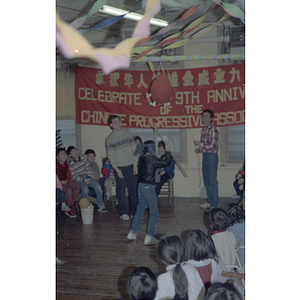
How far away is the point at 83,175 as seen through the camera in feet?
14.5

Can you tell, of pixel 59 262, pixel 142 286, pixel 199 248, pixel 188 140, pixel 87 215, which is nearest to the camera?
pixel 142 286

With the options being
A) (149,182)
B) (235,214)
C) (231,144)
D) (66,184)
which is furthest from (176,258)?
(231,144)

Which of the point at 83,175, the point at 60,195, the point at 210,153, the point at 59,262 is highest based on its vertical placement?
the point at 210,153

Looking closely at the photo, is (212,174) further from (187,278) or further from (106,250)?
(187,278)

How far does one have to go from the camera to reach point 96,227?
370cm

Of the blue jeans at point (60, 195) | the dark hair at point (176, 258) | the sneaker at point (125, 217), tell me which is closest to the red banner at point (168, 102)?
the blue jeans at point (60, 195)

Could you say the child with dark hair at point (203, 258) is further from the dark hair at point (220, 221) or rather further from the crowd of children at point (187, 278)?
the dark hair at point (220, 221)

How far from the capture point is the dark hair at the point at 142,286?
1.20m

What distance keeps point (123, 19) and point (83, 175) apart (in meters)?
2.32

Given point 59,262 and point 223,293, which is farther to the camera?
point 59,262

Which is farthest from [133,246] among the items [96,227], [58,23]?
[58,23]

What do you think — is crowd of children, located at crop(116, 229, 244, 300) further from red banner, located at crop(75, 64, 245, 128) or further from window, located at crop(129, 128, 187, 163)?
window, located at crop(129, 128, 187, 163)
